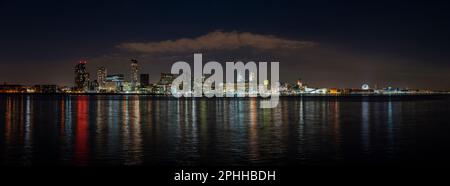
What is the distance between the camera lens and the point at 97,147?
2288 cm

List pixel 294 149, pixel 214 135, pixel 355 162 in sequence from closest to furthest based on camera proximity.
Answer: pixel 355 162 < pixel 294 149 < pixel 214 135

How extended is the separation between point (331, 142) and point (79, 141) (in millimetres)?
13369

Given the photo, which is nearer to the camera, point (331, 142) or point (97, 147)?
point (97, 147)

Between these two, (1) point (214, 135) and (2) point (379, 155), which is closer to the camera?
(2) point (379, 155)

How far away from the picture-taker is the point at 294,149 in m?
22.6

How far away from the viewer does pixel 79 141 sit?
2572cm

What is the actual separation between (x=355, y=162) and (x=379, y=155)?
2.39 m
